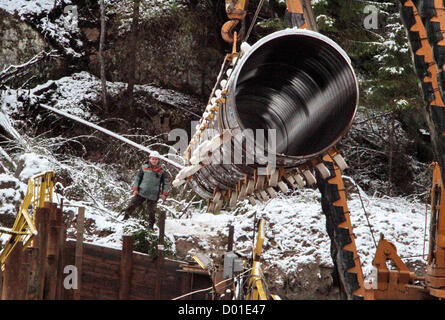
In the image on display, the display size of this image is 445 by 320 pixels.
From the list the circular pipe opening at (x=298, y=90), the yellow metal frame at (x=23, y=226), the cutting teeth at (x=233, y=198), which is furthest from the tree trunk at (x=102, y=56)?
the cutting teeth at (x=233, y=198)

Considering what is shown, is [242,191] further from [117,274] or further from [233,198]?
[117,274]

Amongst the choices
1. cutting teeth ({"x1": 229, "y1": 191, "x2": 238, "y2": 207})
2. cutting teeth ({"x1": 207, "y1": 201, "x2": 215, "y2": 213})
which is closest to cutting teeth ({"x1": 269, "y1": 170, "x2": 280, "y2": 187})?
cutting teeth ({"x1": 229, "y1": 191, "x2": 238, "y2": 207})

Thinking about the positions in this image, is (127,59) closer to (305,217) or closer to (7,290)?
(305,217)

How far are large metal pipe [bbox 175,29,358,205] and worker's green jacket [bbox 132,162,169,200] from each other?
17.8 ft

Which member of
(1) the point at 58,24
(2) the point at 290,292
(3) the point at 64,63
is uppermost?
(1) the point at 58,24

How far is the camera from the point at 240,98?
5.31m

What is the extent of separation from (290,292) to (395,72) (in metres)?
6.05

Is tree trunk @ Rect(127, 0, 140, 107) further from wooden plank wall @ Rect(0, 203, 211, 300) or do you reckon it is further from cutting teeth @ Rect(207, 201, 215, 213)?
cutting teeth @ Rect(207, 201, 215, 213)

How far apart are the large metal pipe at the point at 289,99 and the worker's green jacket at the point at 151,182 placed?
5.42 meters

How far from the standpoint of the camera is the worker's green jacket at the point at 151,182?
11.1m

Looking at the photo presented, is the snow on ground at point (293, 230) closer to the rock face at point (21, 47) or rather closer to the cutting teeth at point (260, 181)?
the rock face at point (21, 47)

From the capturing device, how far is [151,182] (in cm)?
1112
